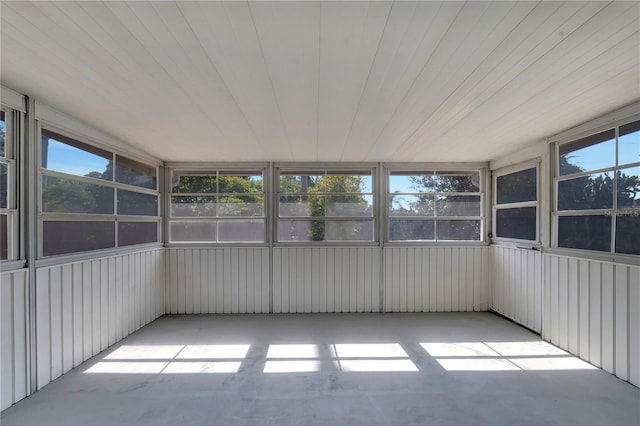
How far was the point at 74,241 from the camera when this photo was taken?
2963 mm

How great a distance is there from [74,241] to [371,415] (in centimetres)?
330

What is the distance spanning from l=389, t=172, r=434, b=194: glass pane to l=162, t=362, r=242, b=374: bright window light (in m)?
3.55

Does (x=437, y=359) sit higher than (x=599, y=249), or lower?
lower

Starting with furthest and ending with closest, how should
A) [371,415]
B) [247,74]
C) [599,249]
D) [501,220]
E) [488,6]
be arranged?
[501,220]
[599,249]
[371,415]
[247,74]
[488,6]

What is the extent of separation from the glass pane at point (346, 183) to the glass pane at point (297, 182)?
156mm

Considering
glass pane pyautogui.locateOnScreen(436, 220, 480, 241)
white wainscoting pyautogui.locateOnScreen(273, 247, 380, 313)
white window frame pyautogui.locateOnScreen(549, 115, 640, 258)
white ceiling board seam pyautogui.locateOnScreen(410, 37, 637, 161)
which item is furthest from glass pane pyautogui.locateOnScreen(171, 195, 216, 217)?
white window frame pyautogui.locateOnScreen(549, 115, 640, 258)

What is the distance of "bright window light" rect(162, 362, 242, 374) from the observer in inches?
111

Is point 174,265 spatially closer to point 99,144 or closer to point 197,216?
point 197,216

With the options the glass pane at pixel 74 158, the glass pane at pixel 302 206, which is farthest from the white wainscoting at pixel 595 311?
the glass pane at pixel 74 158

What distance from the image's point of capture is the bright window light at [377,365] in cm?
285

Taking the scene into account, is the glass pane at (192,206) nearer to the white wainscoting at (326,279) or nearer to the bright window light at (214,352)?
the white wainscoting at (326,279)

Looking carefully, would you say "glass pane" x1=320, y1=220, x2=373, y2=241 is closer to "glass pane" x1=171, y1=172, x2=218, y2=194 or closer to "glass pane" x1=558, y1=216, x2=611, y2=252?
"glass pane" x1=171, y1=172, x2=218, y2=194

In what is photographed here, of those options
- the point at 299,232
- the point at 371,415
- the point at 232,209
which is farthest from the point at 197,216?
the point at 371,415

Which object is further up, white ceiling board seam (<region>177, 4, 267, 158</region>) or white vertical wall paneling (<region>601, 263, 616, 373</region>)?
white ceiling board seam (<region>177, 4, 267, 158</region>)
